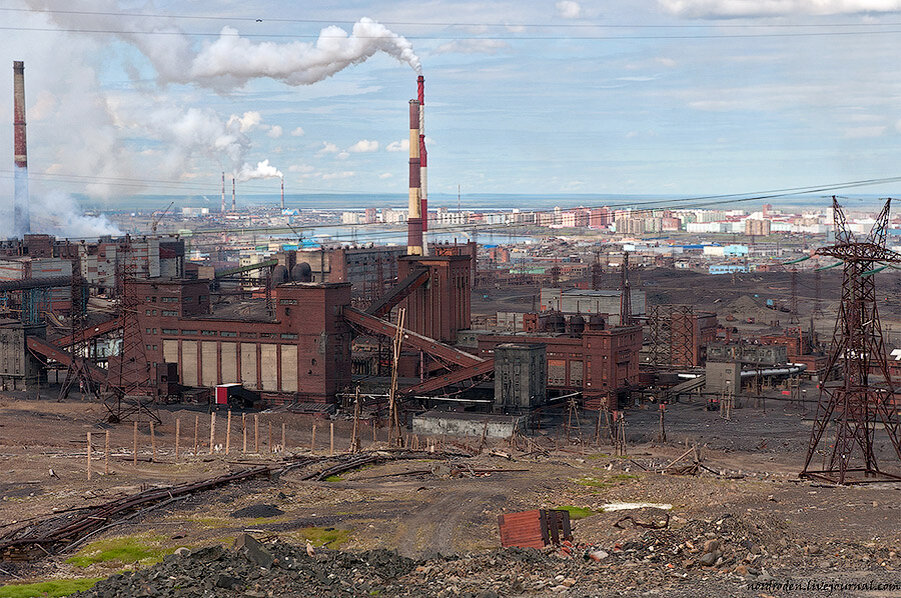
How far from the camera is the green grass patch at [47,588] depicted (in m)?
20.6

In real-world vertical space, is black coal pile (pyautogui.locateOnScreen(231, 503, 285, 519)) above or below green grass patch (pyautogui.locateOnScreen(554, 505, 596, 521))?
below

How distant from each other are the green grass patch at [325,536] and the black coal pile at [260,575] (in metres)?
3.03

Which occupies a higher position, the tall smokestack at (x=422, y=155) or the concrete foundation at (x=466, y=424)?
the tall smokestack at (x=422, y=155)

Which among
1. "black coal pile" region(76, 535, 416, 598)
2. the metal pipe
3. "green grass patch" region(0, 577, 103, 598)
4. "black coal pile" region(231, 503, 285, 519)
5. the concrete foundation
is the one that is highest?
"black coal pile" region(76, 535, 416, 598)

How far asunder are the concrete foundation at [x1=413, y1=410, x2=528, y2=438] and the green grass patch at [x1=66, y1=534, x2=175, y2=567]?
25756mm

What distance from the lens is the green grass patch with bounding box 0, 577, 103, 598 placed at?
20.6m

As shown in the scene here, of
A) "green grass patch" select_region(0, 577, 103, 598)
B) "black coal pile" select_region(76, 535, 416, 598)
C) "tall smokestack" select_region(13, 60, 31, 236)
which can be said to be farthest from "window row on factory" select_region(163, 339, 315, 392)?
"tall smokestack" select_region(13, 60, 31, 236)

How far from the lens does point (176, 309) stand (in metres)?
62.8

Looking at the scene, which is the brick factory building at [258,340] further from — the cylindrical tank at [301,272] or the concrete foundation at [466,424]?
the cylindrical tank at [301,272]

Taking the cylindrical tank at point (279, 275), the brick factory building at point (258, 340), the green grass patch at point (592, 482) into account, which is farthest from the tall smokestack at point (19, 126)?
the green grass patch at point (592, 482)

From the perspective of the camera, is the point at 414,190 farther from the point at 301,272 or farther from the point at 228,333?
the point at 228,333

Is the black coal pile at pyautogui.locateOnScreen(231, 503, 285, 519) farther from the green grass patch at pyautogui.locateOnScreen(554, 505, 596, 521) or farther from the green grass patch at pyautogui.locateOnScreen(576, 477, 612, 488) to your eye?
the green grass patch at pyautogui.locateOnScreen(576, 477, 612, 488)

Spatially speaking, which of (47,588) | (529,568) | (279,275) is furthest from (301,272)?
(529,568)

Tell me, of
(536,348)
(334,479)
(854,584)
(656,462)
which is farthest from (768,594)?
(536,348)
